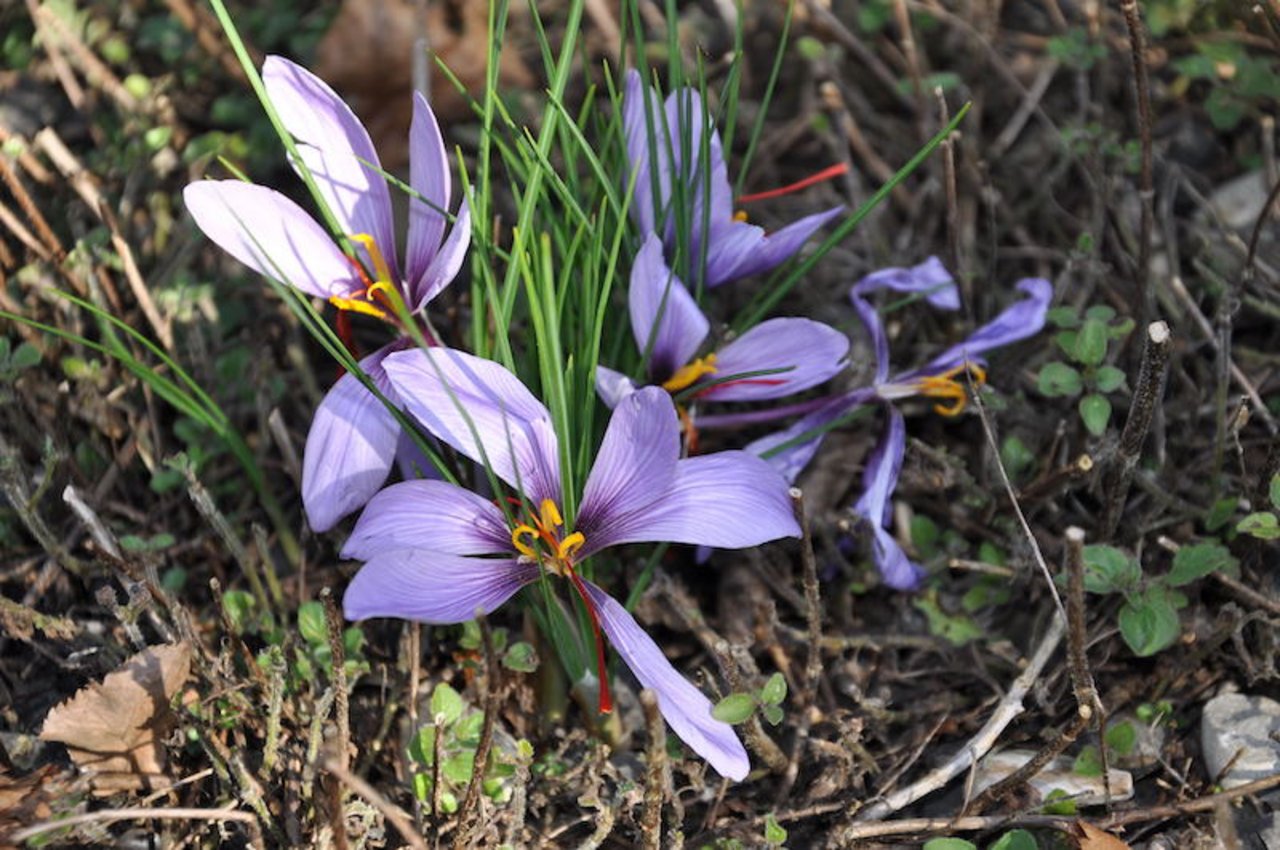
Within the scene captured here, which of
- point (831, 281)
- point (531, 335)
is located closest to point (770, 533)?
point (531, 335)

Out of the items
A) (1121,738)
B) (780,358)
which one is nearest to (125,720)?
(780,358)

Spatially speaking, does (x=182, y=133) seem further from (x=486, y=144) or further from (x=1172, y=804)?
(x=1172, y=804)

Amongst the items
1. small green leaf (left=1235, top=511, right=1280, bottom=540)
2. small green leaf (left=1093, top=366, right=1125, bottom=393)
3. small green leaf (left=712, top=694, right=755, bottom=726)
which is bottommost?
small green leaf (left=1235, top=511, right=1280, bottom=540)

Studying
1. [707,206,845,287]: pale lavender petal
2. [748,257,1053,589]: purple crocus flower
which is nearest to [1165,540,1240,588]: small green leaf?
[748,257,1053,589]: purple crocus flower

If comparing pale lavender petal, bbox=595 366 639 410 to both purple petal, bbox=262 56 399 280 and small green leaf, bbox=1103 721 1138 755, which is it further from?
small green leaf, bbox=1103 721 1138 755

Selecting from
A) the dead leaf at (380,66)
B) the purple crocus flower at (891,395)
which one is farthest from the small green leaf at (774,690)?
the dead leaf at (380,66)
